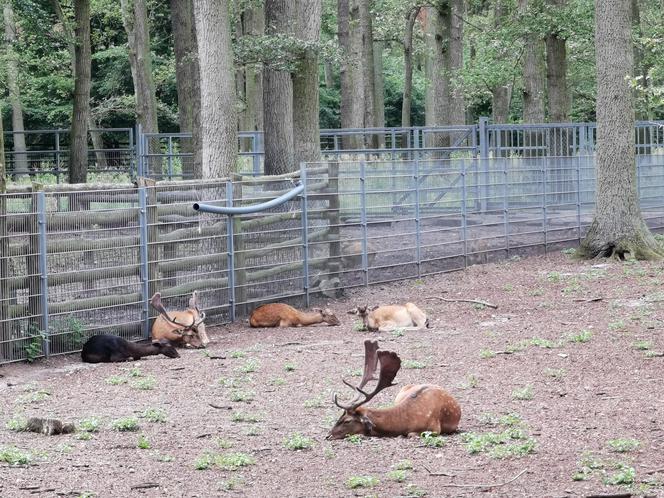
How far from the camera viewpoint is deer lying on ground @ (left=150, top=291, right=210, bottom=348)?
1286cm

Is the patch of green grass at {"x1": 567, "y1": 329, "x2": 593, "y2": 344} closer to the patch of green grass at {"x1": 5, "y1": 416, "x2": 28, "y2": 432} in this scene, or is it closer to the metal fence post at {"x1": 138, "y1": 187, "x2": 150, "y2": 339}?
the metal fence post at {"x1": 138, "y1": 187, "x2": 150, "y2": 339}

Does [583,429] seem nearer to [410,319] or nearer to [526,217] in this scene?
[410,319]

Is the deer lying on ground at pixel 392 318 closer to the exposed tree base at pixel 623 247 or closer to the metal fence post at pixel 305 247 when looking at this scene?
the metal fence post at pixel 305 247

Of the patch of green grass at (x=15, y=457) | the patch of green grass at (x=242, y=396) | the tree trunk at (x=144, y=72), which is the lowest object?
the patch of green grass at (x=242, y=396)

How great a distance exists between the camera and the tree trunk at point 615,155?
2025cm

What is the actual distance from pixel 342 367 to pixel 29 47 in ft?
79.9

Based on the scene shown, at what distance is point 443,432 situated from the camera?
26.7 ft

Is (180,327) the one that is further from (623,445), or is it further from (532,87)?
(532,87)

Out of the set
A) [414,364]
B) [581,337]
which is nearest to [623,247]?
[581,337]

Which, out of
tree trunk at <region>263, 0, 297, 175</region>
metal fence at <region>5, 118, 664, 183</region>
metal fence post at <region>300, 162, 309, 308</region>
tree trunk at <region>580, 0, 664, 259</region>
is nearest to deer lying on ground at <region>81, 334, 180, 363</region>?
metal fence post at <region>300, 162, 309, 308</region>

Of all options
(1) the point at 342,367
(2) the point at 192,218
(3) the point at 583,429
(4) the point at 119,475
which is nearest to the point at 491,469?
(3) the point at 583,429

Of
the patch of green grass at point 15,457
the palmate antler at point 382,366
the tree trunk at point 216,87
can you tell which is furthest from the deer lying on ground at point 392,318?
the patch of green grass at point 15,457

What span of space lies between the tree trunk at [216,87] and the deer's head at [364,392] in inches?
346

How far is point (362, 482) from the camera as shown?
6781 millimetres
